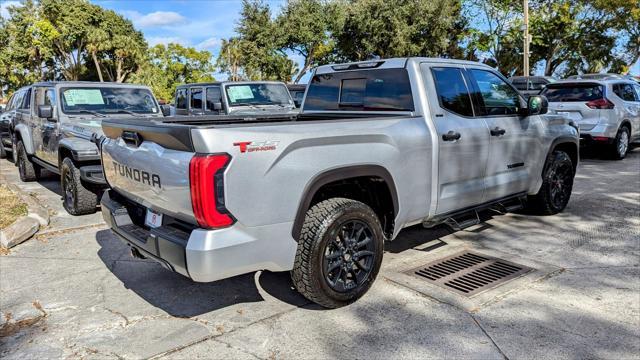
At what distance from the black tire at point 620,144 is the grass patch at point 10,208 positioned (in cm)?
1110

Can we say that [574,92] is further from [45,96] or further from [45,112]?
[45,96]

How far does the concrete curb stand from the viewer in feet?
17.8

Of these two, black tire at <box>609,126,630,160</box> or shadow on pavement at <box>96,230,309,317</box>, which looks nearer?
shadow on pavement at <box>96,230,309,317</box>

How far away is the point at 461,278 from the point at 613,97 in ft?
27.3

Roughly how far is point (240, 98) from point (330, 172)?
8288 mm

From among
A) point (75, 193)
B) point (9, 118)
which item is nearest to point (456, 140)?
point (75, 193)

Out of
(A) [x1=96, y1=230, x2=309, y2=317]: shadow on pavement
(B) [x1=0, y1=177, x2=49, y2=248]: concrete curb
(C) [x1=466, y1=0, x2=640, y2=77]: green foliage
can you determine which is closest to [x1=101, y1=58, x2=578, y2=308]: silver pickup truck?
(A) [x1=96, y1=230, x2=309, y2=317]: shadow on pavement

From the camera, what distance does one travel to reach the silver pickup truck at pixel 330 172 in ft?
9.59

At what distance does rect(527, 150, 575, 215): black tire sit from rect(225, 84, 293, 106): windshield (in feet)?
22.2

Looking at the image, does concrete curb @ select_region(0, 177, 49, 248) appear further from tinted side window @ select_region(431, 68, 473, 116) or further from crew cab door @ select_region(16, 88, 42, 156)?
tinted side window @ select_region(431, 68, 473, 116)

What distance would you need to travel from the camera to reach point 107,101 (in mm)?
7742

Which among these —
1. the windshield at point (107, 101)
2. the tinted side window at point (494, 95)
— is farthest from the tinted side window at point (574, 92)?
the windshield at point (107, 101)

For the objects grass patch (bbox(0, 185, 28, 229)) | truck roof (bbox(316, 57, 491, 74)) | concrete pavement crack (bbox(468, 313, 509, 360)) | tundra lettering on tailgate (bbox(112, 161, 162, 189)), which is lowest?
grass patch (bbox(0, 185, 28, 229))

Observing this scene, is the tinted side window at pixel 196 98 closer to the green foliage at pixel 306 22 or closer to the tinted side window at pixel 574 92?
the tinted side window at pixel 574 92
